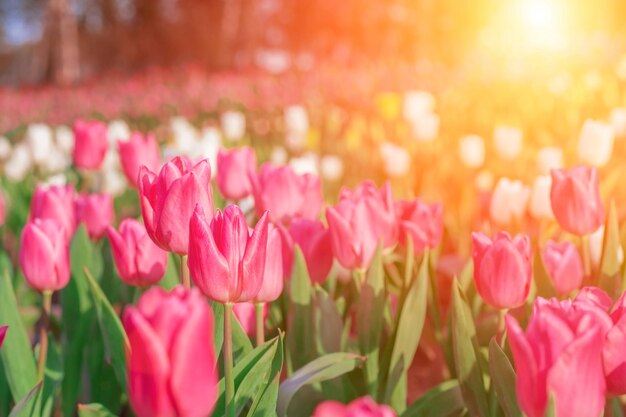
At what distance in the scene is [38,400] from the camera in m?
1.21

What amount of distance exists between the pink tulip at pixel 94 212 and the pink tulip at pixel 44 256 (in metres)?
0.46

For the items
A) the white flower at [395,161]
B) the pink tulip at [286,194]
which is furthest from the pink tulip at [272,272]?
the white flower at [395,161]

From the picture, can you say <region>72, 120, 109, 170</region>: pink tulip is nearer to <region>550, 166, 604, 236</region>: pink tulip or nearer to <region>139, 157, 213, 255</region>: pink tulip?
<region>139, 157, 213, 255</region>: pink tulip

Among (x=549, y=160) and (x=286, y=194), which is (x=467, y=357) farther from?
(x=549, y=160)

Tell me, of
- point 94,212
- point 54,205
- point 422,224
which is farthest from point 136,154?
point 422,224

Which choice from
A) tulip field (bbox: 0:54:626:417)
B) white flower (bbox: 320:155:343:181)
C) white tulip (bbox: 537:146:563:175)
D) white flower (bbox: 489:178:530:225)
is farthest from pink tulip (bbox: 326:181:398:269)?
white flower (bbox: 320:155:343:181)

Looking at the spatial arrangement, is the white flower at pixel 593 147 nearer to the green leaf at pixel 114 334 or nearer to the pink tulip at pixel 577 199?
the pink tulip at pixel 577 199

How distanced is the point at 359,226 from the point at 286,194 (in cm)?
27

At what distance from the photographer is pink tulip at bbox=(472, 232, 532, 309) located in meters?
1.20

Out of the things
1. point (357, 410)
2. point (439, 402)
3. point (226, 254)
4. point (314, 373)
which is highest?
point (226, 254)

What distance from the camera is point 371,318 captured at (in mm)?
1458

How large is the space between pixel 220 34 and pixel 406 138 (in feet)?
59.7

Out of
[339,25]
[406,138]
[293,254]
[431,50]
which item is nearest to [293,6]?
[339,25]

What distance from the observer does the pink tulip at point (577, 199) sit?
1.43m
